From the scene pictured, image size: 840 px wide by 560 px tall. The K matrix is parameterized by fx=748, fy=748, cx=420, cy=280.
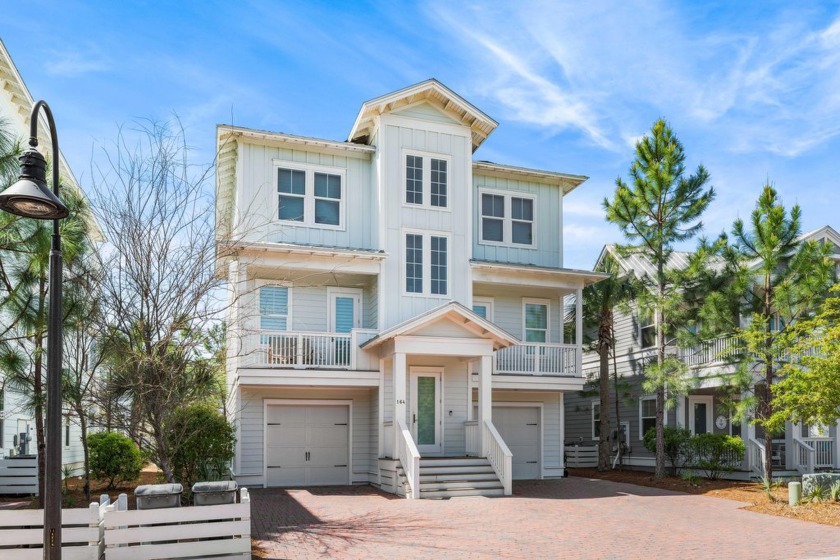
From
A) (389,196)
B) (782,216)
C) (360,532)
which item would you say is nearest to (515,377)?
(389,196)

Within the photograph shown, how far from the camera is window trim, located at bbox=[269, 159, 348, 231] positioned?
65.1 ft

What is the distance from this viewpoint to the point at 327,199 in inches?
805

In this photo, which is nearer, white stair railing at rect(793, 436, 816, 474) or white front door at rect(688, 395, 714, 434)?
white stair railing at rect(793, 436, 816, 474)

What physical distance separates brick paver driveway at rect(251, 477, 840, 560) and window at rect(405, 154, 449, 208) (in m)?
7.93

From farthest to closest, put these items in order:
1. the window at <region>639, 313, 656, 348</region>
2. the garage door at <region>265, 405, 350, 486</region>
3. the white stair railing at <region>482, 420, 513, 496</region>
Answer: the window at <region>639, 313, 656, 348</region>, the garage door at <region>265, 405, 350, 486</region>, the white stair railing at <region>482, 420, 513, 496</region>

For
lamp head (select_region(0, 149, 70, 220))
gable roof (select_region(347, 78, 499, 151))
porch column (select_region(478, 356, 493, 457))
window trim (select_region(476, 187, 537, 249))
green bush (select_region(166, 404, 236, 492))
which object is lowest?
green bush (select_region(166, 404, 236, 492))

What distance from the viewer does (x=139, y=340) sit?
11852 mm

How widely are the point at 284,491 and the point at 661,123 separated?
13.8 m

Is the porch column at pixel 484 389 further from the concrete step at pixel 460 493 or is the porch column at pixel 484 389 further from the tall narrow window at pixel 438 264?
the tall narrow window at pixel 438 264

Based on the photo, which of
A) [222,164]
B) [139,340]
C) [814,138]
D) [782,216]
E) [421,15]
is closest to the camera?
[139,340]

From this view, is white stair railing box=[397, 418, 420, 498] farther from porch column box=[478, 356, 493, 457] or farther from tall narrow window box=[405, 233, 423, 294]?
tall narrow window box=[405, 233, 423, 294]

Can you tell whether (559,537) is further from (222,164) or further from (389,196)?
(222,164)

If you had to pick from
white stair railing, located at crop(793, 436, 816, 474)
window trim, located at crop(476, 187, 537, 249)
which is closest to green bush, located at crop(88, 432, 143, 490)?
window trim, located at crop(476, 187, 537, 249)

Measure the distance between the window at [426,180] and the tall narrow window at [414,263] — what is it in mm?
1010
